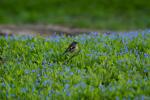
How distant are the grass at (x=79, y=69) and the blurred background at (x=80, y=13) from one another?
15065mm

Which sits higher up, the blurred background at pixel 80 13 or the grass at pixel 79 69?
the blurred background at pixel 80 13

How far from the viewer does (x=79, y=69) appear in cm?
845

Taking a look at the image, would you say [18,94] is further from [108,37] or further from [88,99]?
[108,37]

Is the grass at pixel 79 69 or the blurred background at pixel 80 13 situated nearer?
the grass at pixel 79 69

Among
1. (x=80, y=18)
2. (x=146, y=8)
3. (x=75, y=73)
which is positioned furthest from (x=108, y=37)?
(x=146, y=8)

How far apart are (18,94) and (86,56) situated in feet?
6.96

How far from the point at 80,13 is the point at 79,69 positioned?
20291 millimetres

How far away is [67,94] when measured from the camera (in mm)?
7262

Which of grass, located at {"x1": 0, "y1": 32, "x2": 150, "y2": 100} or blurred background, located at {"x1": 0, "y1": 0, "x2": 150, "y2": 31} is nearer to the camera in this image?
grass, located at {"x1": 0, "y1": 32, "x2": 150, "y2": 100}

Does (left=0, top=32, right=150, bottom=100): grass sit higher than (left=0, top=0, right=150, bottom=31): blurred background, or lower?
lower

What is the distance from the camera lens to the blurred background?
26219mm

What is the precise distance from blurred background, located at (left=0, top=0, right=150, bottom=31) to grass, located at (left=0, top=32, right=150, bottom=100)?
15065mm

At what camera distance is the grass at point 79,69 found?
7.38 metres

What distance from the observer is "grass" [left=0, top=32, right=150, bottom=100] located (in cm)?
738
